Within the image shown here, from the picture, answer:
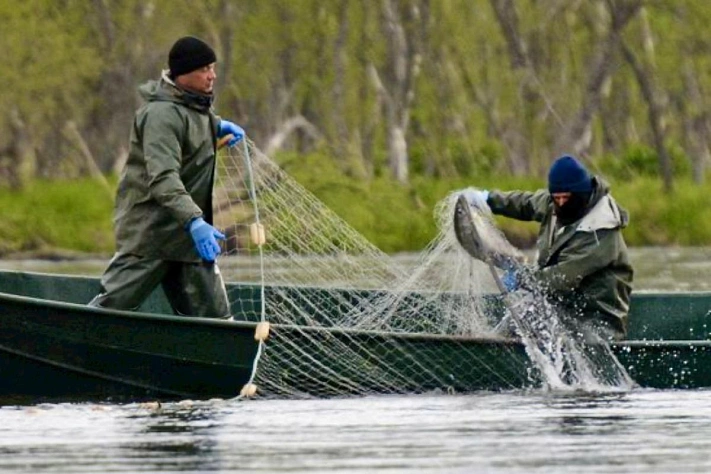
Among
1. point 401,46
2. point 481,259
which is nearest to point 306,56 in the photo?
point 401,46

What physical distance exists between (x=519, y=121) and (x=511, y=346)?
1660 inches

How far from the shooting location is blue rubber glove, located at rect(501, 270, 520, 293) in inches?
501

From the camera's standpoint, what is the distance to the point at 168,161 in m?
11.9

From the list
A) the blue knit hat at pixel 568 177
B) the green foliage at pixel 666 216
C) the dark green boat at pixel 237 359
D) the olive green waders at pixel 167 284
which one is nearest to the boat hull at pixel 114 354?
the dark green boat at pixel 237 359

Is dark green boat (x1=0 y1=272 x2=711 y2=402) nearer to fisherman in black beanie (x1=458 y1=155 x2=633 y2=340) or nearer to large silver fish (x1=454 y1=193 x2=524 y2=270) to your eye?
fisherman in black beanie (x1=458 y1=155 x2=633 y2=340)

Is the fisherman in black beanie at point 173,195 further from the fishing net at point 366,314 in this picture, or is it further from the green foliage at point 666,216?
the green foliage at point 666,216

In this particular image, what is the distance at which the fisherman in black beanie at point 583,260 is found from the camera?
40.9ft

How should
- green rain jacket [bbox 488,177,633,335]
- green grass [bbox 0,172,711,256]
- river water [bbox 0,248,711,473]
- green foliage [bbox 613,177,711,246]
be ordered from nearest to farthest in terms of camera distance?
river water [bbox 0,248,711,473] < green rain jacket [bbox 488,177,633,335] < green grass [bbox 0,172,711,256] < green foliage [bbox 613,177,711,246]

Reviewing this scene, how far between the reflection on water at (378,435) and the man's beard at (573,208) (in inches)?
38.4

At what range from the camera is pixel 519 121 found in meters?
54.3

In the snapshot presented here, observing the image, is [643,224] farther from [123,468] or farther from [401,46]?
[123,468]

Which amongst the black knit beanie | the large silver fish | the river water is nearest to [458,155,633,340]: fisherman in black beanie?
the large silver fish

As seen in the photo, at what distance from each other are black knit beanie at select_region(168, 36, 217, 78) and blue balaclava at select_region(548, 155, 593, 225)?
196 cm

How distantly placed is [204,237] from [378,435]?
1775mm
